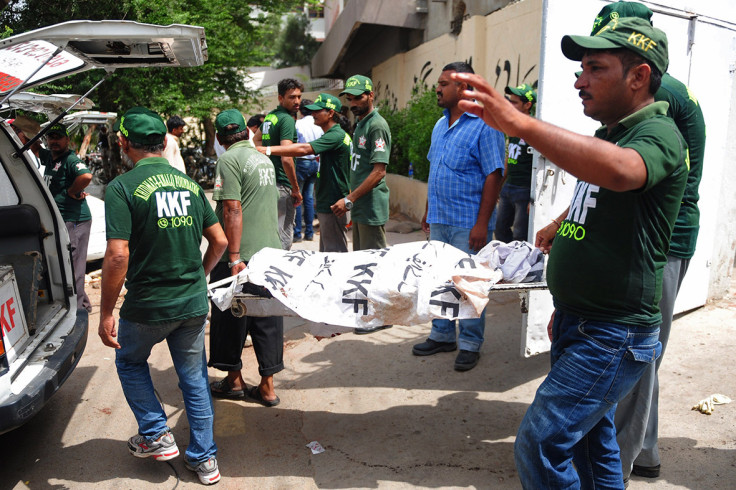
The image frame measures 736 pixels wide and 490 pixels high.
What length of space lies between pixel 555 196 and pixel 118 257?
8.78 ft

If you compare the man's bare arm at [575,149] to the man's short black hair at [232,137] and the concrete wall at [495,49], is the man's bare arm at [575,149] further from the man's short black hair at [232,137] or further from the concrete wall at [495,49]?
the concrete wall at [495,49]

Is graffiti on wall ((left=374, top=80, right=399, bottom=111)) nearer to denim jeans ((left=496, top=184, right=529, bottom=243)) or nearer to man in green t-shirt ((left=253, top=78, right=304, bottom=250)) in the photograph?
denim jeans ((left=496, top=184, right=529, bottom=243))

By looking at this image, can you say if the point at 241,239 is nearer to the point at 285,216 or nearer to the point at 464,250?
the point at 464,250

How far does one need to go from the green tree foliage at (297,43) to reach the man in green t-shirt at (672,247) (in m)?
35.5

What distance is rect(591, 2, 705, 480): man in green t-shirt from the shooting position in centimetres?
276

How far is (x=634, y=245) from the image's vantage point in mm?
2014

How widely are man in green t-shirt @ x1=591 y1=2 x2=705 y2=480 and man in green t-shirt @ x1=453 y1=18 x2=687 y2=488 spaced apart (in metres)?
0.74

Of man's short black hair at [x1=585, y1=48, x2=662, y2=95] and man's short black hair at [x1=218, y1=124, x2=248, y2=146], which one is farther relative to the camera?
man's short black hair at [x1=218, y1=124, x2=248, y2=146]

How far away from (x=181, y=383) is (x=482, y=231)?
2.32 meters

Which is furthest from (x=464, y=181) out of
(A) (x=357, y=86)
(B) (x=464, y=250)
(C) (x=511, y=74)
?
(C) (x=511, y=74)

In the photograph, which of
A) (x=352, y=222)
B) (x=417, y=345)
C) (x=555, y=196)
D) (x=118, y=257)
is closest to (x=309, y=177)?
(x=352, y=222)

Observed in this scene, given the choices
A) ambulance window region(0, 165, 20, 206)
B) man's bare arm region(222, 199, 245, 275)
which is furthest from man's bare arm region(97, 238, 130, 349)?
ambulance window region(0, 165, 20, 206)

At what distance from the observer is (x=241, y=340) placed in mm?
4062

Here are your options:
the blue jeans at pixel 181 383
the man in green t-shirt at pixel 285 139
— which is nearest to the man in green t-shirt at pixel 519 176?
the man in green t-shirt at pixel 285 139
